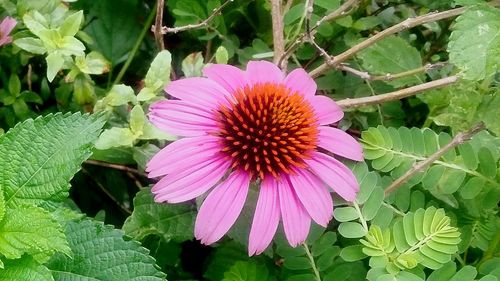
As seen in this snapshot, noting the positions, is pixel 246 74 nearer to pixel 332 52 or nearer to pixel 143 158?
pixel 143 158

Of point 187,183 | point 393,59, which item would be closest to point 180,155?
point 187,183

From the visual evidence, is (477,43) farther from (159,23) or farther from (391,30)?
(159,23)

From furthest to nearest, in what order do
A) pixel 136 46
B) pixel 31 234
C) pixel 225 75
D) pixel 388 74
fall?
pixel 136 46 → pixel 388 74 → pixel 225 75 → pixel 31 234

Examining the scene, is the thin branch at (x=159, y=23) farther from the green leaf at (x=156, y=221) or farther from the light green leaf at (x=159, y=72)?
the green leaf at (x=156, y=221)

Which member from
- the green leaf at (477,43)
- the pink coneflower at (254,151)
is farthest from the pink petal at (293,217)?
the green leaf at (477,43)

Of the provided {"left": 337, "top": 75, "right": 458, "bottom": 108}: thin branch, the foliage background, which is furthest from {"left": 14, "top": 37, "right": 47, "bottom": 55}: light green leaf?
{"left": 337, "top": 75, "right": 458, "bottom": 108}: thin branch

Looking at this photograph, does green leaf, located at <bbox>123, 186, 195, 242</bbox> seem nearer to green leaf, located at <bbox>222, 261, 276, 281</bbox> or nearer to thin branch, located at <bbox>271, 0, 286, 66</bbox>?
green leaf, located at <bbox>222, 261, 276, 281</bbox>

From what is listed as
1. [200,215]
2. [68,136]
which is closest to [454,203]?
[200,215]
